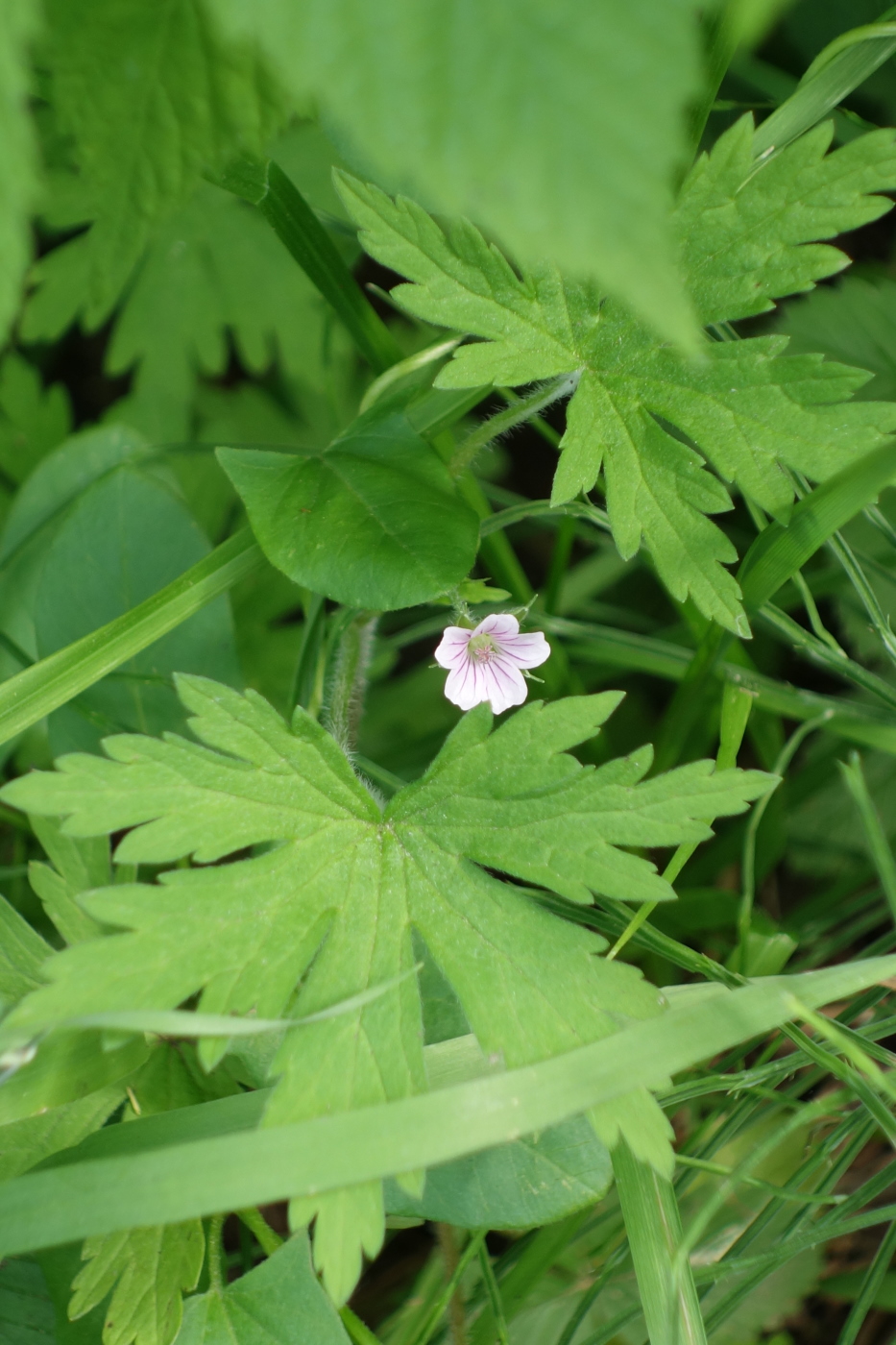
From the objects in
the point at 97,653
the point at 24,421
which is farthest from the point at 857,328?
the point at 24,421

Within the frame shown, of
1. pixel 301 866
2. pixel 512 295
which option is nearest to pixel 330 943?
pixel 301 866

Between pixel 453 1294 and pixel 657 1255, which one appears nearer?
pixel 657 1255

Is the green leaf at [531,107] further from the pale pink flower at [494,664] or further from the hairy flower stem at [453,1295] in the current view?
the hairy flower stem at [453,1295]

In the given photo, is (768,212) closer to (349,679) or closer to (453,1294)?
(349,679)

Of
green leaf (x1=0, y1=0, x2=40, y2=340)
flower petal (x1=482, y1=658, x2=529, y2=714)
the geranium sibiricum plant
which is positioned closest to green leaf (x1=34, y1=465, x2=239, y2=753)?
the geranium sibiricum plant

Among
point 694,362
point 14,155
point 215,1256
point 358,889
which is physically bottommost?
point 215,1256

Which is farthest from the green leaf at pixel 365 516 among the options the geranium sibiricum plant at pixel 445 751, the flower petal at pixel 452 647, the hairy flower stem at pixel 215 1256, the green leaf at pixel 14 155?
the hairy flower stem at pixel 215 1256

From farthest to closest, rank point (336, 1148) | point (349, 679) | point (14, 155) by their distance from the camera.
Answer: point (349, 679) → point (336, 1148) → point (14, 155)
